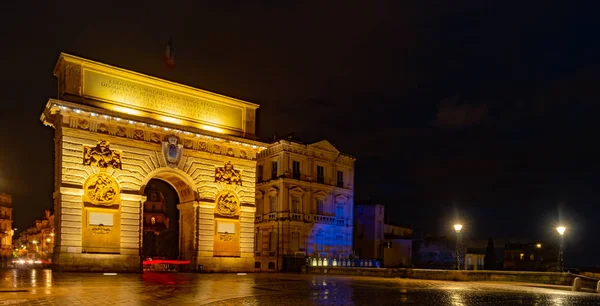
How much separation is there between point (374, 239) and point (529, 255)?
3481 cm

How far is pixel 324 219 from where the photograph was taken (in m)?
48.7

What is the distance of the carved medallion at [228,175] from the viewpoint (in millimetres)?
34312

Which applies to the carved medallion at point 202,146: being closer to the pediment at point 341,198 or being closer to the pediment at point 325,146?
the pediment at point 325,146

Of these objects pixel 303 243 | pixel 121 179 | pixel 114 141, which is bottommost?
pixel 303 243

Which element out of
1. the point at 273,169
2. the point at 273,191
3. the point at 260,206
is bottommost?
the point at 260,206

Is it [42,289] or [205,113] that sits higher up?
[205,113]

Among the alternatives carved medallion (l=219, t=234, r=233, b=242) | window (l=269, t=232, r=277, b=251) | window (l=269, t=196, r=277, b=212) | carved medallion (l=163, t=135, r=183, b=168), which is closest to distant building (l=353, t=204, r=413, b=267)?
window (l=269, t=232, r=277, b=251)

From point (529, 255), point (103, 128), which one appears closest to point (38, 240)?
point (529, 255)

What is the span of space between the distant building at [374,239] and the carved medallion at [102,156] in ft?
108

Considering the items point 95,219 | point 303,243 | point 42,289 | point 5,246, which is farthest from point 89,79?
point 5,246

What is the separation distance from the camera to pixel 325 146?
5031 centimetres

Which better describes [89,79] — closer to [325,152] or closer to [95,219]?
[95,219]

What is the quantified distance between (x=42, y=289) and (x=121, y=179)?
1428cm

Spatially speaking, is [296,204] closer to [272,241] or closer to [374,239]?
[272,241]
